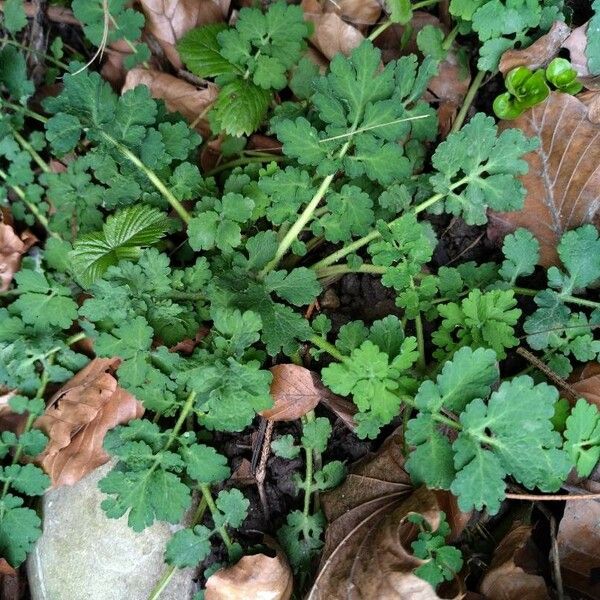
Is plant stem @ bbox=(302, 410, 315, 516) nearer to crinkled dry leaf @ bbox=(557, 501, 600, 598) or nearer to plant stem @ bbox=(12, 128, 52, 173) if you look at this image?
crinkled dry leaf @ bbox=(557, 501, 600, 598)

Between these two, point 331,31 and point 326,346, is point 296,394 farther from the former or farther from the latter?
point 331,31

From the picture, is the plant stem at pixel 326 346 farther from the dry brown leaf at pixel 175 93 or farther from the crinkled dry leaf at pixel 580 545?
the dry brown leaf at pixel 175 93

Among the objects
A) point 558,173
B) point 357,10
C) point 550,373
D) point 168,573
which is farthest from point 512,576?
point 357,10

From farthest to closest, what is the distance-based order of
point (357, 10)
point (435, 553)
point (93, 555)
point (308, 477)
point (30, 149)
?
point (30, 149), point (357, 10), point (93, 555), point (308, 477), point (435, 553)

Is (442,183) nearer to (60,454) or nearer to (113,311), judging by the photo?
(113,311)

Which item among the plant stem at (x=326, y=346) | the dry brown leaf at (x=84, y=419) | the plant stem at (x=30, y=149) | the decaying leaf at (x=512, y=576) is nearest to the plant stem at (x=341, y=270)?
the plant stem at (x=326, y=346)

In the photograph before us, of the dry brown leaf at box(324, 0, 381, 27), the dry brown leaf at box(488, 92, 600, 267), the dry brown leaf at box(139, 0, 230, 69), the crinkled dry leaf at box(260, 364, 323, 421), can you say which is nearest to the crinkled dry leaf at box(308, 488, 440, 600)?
the crinkled dry leaf at box(260, 364, 323, 421)
